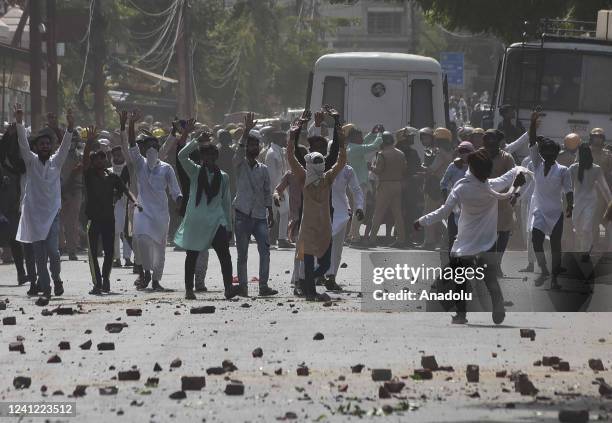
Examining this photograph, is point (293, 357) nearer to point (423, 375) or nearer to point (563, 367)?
point (423, 375)

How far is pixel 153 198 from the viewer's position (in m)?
17.1

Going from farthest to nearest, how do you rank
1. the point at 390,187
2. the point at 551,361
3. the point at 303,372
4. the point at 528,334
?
1. the point at 390,187
2. the point at 528,334
3. the point at 551,361
4. the point at 303,372

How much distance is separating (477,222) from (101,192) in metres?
4.96

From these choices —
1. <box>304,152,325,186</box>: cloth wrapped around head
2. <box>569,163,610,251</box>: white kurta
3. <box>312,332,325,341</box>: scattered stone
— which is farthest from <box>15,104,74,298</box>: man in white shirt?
<box>569,163,610,251</box>: white kurta

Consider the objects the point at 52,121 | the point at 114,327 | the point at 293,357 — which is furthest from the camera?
the point at 52,121

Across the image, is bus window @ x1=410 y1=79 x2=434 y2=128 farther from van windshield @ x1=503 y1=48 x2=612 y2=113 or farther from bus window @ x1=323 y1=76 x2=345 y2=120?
van windshield @ x1=503 y1=48 x2=612 y2=113

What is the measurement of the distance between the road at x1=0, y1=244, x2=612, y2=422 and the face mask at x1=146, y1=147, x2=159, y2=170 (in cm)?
144

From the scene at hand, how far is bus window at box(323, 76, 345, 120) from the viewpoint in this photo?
28.0m

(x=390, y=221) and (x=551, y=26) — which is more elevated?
(x=551, y=26)

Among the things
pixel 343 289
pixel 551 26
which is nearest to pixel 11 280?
pixel 343 289

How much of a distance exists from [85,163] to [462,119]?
135 feet

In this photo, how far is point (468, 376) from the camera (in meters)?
9.51

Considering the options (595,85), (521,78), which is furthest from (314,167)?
(595,85)

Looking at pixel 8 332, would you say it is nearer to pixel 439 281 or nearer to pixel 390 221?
pixel 439 281
